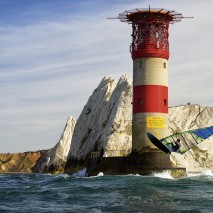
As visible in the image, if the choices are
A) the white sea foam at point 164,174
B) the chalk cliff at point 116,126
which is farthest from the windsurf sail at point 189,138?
the chalk cliff at point 116,126

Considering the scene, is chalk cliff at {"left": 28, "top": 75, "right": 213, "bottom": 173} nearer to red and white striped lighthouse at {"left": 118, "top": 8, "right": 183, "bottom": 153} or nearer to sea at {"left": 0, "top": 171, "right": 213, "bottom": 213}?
red and white striped lighthouse at {"left": 118, "top": 8, "right": 183, "bottom": 153}

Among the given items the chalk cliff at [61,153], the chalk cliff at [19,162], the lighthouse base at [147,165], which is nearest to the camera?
the lighthouse base at [147,165]

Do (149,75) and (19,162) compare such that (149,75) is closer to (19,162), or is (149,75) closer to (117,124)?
(117,124)

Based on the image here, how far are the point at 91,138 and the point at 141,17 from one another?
34895 mm

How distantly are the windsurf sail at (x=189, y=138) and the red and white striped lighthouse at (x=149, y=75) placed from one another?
2.58 m

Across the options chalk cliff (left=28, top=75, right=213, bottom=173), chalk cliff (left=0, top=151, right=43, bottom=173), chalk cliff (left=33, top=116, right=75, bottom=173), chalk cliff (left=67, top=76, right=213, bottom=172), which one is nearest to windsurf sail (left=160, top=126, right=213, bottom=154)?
chalk cliff (left=28, top=75, right=213, bottom=173)

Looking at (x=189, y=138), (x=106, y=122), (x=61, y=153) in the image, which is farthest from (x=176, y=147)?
(x=61, y=153)

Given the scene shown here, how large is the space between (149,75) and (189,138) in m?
8.30

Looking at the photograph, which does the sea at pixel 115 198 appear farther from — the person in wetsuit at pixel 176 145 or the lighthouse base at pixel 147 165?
the lighthouse base at pixel 147 165

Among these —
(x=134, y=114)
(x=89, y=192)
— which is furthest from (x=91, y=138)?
(x=89, y=192)

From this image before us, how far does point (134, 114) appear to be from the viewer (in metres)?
59.4

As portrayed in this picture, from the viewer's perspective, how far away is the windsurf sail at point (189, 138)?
53.3 meters

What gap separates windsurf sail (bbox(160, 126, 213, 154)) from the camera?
53.3 meters

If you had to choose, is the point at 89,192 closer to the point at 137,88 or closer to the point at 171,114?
the point at 137,88
